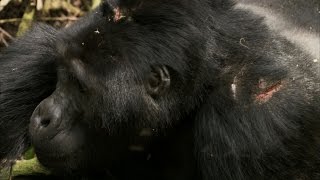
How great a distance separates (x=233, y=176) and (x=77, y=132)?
0.96 meters

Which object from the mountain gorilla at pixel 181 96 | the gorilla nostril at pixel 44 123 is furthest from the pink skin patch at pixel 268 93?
the gorilla nostril at pixel 44 123

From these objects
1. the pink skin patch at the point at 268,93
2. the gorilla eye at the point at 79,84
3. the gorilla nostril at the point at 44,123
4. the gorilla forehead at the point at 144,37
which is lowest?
the gorilla nostril at the point at 44,123

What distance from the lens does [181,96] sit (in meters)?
3.93

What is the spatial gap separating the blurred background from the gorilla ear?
6.14 feet

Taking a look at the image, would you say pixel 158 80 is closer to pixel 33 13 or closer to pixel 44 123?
pixel 44 123

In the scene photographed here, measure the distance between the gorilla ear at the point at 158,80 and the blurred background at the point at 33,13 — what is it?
6.14 ft

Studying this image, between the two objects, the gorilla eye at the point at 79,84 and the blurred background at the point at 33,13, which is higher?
the gorilla eye at the point at 79,84

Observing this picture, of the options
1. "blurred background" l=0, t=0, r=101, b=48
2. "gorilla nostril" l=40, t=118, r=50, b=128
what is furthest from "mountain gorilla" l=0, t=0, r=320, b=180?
"blurred background" l=0, t=0, r=101, b=48

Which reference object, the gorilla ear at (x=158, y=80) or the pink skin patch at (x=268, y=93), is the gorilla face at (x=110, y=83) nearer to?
the gorilla ear at (x=158, y=80)

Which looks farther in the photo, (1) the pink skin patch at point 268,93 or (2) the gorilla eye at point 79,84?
(1) the pink skin patch at point 268,93

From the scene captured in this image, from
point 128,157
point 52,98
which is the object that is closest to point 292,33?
point 128,157

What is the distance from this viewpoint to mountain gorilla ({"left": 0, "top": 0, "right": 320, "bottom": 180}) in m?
3.78

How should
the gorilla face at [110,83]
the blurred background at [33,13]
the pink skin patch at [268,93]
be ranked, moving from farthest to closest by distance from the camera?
the blurred background at [33,13]
the pink skin patch at [268,93]
the gorilla face at [110,83]

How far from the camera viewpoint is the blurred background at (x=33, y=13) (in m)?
5.62
